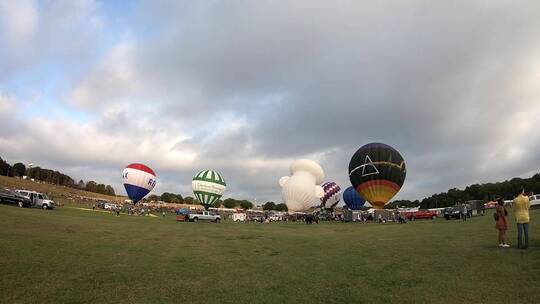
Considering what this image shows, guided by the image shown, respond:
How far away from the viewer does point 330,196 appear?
93.1 meters

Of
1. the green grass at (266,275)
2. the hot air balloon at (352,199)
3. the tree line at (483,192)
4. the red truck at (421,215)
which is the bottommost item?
the green grass at (266,275)

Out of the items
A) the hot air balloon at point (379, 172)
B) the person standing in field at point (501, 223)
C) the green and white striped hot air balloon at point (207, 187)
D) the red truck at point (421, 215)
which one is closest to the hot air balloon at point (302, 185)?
the green and white striped hot air balloon at point (207, 187)

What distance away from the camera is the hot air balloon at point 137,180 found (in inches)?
2606

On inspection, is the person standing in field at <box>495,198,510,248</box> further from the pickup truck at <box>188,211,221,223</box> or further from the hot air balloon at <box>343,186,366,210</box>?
the hot air balloon at <box>343,186,366,210</box>

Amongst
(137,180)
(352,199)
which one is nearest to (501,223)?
(137,180)

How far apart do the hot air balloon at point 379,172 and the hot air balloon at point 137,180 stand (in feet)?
122

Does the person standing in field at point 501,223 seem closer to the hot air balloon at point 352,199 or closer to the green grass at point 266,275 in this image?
the green grass at point 266,275

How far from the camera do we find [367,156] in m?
56.3

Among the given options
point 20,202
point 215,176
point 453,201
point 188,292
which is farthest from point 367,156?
point 453,201

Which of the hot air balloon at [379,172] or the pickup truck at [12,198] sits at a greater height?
the hot air balloon at [379,172]

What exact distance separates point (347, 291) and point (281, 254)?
7228mm

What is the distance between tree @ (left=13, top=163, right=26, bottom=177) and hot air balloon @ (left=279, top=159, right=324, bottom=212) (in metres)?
160

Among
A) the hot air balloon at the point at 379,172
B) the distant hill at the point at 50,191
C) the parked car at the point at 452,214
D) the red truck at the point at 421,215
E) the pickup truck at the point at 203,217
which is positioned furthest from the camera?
the distant hill at the point at 50,191

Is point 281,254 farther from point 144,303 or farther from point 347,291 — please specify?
point 144,303
